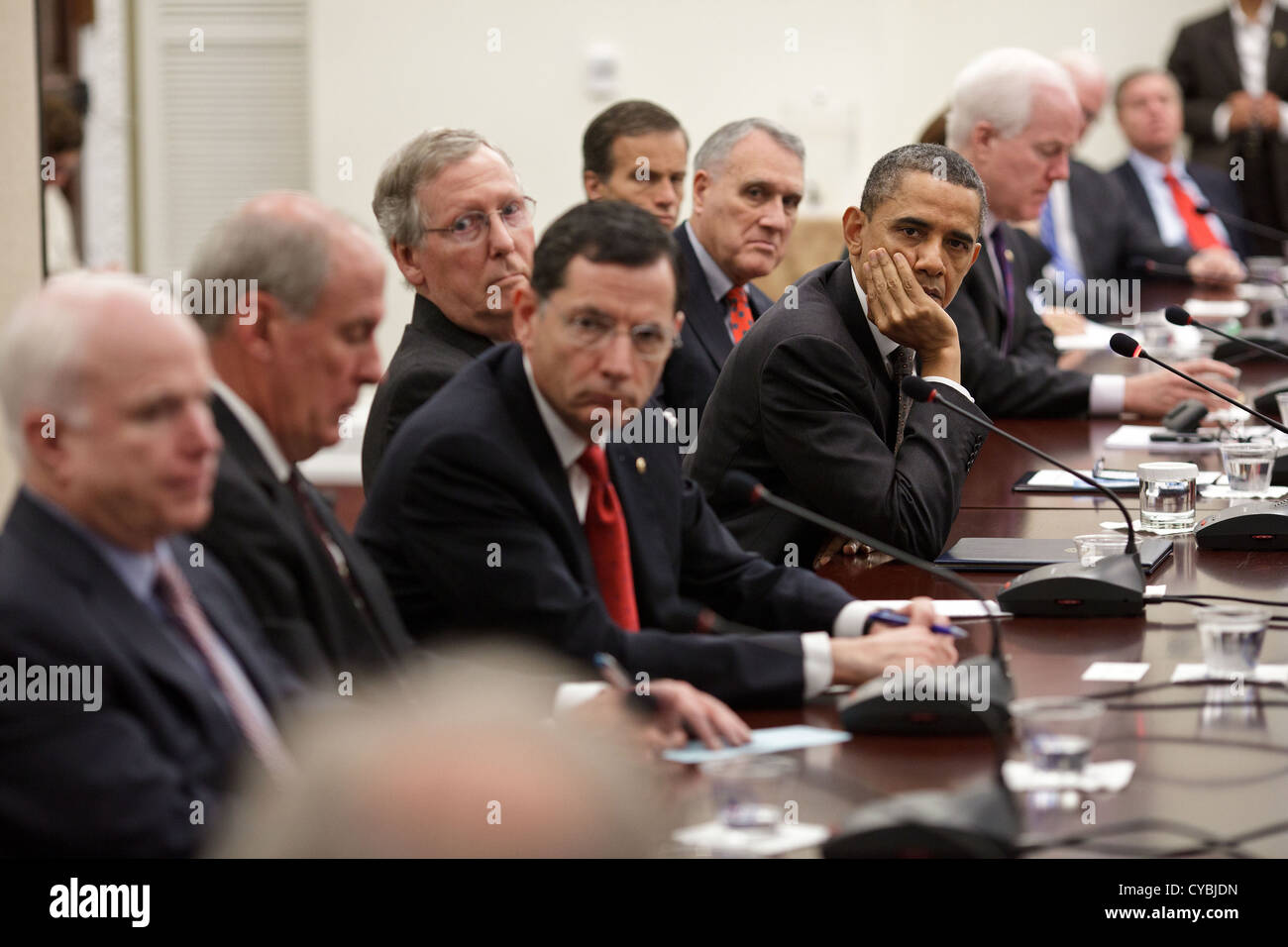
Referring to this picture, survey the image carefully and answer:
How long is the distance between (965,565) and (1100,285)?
406 centimetres

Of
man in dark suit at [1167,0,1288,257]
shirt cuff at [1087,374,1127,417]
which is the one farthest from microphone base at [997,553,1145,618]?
man in dark suit at [1167,0,1288,257]

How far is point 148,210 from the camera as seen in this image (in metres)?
8.59

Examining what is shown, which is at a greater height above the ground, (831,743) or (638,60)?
(638,60)

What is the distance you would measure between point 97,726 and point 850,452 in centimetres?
161

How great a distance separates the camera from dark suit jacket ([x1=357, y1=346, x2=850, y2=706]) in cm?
202

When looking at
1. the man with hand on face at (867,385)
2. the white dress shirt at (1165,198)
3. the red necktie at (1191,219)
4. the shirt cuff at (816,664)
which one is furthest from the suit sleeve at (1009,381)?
the red necktie at (1191,219)

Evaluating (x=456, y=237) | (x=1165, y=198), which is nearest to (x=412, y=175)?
(x=456, y=237)

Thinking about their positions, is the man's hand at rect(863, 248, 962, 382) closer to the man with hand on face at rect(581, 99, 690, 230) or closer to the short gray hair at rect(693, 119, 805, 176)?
the short gray hair at rect(693, 119, 805, 176)

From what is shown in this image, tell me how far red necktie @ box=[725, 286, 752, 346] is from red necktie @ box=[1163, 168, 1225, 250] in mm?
3846

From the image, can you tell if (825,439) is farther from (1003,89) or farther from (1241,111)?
(1241,111)

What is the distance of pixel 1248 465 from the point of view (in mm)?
3133
